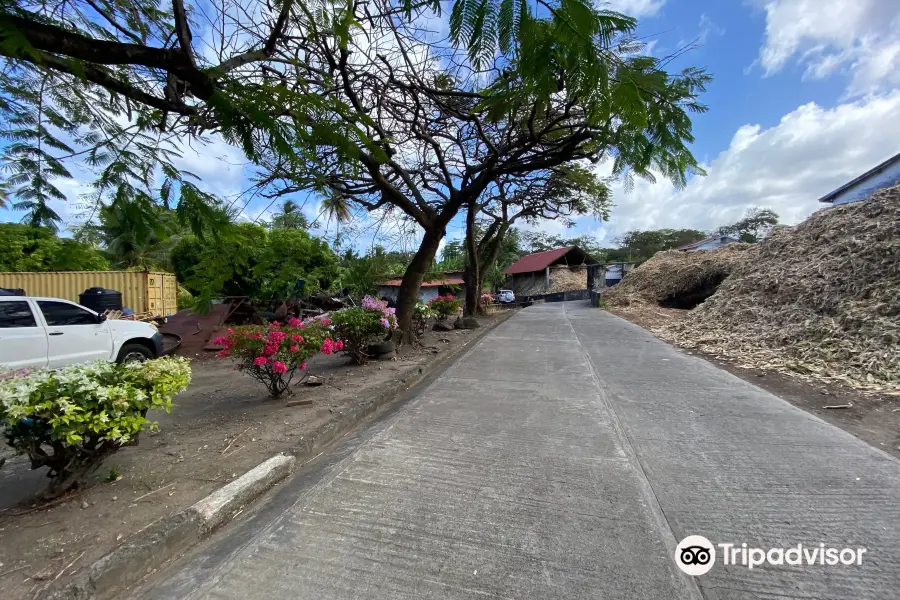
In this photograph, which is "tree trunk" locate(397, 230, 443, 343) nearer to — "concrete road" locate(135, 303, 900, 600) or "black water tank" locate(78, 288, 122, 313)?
"concrete road" locate(135, 303, 900, 600)

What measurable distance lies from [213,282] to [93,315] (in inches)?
128

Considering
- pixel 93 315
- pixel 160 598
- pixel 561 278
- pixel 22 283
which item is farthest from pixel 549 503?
pixel 561 278

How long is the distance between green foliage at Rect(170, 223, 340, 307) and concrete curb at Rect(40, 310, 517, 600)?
1.90 metres

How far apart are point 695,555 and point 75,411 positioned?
11.7ft

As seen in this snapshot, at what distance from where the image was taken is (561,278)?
130ft

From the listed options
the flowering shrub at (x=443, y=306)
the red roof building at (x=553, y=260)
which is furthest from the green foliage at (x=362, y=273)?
the red roof building at (x=553, y=260)

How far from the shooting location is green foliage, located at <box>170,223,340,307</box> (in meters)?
4.65

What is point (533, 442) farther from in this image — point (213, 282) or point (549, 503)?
point (213, 282)

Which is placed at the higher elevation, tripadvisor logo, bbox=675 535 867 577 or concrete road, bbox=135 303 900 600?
concrete road, bbox=135 303 900 600

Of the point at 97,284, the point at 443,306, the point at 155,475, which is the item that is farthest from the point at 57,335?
the point at 97,284

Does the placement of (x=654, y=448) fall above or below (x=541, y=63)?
below

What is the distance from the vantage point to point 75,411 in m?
2.55

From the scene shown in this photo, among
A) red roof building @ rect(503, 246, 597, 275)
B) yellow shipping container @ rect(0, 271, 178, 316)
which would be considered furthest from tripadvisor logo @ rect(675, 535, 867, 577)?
red roof building @ rect(503, 246, 597, 275)

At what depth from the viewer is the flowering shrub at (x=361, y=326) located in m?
7.34
